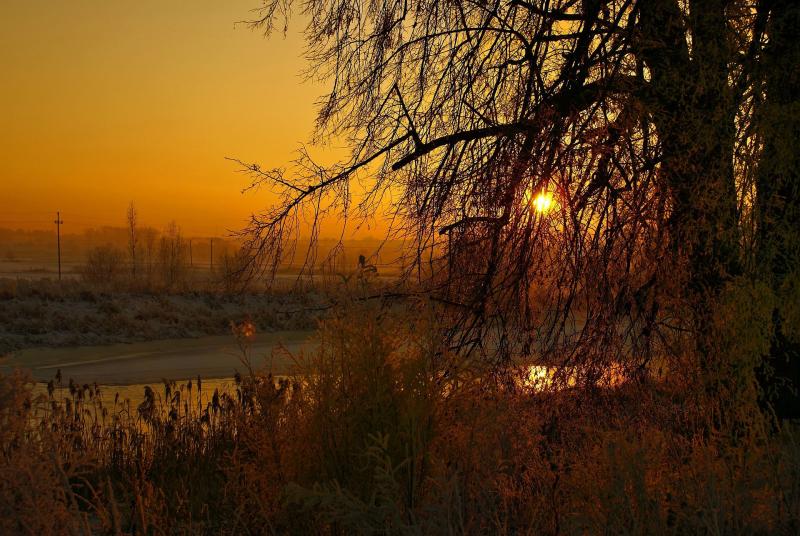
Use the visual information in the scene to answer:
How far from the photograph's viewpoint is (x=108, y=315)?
985 inches

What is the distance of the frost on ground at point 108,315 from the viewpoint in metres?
22.7

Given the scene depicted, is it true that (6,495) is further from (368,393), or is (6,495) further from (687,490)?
(687,490)

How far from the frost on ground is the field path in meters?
0.91

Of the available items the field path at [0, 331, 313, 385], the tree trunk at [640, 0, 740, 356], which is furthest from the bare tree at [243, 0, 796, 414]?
the field path at [0, 331, 313, 385]

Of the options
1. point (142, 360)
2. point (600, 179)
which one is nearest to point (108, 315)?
point (142, 360)

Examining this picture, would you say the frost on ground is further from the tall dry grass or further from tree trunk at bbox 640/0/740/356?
the tall dry grass

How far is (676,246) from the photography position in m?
5.66

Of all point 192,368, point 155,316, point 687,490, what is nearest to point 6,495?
point 687,490

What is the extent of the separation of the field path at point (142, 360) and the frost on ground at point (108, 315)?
91 centimetres

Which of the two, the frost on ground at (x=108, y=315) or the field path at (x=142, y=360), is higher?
the frost on ground at (x=108, y=315)

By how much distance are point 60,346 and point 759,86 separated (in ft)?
66.1

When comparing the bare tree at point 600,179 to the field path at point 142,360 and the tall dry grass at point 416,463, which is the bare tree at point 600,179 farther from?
the field path at point 142,360

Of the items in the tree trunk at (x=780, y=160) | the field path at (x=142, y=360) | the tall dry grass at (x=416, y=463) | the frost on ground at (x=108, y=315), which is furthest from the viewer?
the frost on ground at (x=108, y=315)

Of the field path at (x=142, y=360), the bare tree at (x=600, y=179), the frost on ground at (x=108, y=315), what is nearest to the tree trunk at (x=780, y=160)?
the bare tree at (x=600, y=179)
